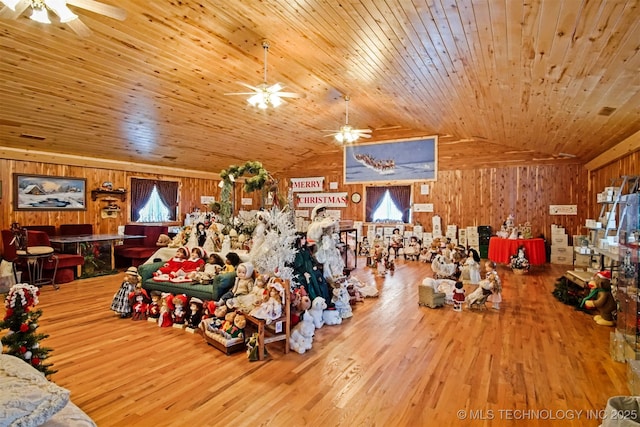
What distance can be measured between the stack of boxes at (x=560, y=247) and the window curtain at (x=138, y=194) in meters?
9.39

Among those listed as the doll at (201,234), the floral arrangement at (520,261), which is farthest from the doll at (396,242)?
the doll at (201,234)

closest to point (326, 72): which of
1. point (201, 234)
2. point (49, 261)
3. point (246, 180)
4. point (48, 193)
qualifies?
point (246, 180)

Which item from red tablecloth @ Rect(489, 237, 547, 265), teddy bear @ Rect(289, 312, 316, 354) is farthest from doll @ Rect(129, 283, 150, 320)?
red tablecloth @ Rect(489, 237, 547, 265)

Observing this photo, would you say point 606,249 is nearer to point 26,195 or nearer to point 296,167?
point 296,167

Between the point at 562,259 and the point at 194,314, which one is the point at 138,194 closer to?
the point at 194,314

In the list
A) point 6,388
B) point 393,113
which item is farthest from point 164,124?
point 6,388

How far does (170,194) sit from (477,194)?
303 inches

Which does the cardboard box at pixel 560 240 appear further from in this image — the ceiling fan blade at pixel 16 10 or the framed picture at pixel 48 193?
the framed picture at pixel 48 193

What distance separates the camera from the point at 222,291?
3357 millimetres

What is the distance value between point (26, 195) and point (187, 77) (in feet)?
13.1

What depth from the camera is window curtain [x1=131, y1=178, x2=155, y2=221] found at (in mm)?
7785

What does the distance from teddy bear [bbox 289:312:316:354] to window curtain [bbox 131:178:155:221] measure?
6.43 meters

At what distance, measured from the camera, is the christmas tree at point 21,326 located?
1.89 meters

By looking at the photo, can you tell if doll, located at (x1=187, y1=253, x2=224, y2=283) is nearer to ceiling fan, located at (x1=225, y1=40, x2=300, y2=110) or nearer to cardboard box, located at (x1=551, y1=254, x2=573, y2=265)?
ceiling fan, located at (x1=225, y1=40, x2=300, y2=110)
